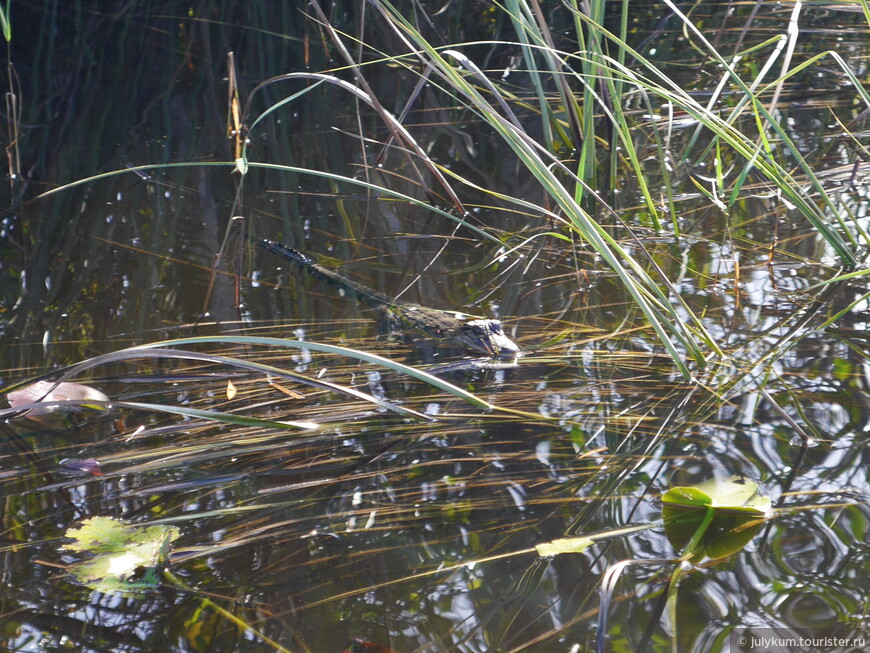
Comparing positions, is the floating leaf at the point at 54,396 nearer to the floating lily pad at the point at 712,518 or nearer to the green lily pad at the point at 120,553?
the green lily pad at the point at 120,553

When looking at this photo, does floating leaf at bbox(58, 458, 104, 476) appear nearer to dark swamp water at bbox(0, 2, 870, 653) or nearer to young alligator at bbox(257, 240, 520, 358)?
dark swamp water at bbox(0, 2, 870, 653)

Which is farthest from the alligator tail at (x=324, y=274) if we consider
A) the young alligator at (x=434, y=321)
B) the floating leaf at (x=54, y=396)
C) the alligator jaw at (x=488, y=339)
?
the floating leaf at (x=54, y=396)

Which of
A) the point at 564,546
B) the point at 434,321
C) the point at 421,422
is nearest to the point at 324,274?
the point at 434,321

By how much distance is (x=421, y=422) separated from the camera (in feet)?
5.21

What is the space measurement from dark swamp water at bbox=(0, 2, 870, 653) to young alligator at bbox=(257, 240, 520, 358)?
50mm

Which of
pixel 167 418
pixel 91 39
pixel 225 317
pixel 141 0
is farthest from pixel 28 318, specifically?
pixel 141 0

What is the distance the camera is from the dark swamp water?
1149 millimetres

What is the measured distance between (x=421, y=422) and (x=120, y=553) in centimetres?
61

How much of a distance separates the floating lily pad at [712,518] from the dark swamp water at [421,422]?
3 cm

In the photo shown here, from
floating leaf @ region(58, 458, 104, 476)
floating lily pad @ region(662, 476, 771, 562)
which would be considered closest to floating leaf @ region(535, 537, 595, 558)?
floating lily pad @ region(662, 476, 771, 562)

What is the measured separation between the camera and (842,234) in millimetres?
2252

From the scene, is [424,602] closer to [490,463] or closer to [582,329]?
[490,463]

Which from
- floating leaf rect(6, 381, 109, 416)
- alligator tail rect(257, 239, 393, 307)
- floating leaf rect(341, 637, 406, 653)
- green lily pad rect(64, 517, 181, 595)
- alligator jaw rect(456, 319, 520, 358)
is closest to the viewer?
floating leaf rect(341, 637, 406, 653)

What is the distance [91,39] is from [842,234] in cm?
451
